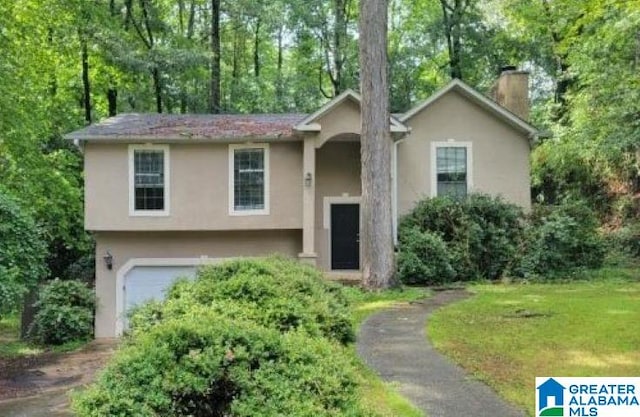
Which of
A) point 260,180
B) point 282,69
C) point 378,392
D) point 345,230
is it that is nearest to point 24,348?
point 260,180

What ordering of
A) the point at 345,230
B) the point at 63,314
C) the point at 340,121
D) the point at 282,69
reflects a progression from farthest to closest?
the point at 282,69 → the point at 345,230 → the point at 63,314 → the point at 340,121

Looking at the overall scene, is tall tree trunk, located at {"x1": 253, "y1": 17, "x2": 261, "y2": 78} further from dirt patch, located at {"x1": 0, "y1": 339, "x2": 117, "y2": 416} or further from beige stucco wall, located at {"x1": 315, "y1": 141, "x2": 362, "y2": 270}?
dirt patch, located at {"x1": 0, "y1": 339, "x2": 117, "y2": 416}

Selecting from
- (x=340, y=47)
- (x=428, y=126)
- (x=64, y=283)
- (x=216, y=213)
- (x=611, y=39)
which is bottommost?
(x=64, y=283)

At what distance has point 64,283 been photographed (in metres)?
18.5

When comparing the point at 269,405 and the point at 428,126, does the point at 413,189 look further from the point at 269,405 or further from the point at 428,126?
the point at 269,405

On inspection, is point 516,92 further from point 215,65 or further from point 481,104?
point 215,65

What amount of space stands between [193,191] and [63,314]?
5.04 m

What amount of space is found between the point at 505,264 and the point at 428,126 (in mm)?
4774

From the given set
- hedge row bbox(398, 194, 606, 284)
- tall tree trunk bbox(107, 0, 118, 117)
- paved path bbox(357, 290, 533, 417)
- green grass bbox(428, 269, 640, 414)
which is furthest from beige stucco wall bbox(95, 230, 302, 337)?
tall tree trunk bbox(107, 0, 118, 117)

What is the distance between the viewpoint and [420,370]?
24.4 ft

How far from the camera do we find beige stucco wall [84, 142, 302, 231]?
17.7 m

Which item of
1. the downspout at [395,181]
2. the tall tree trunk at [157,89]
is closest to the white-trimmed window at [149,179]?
the downspout at [395,181]

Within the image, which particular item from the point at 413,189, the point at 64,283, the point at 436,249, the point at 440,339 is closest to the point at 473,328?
the point at 440,339

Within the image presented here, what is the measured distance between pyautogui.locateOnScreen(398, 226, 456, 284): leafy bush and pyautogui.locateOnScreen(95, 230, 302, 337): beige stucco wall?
364 cm
